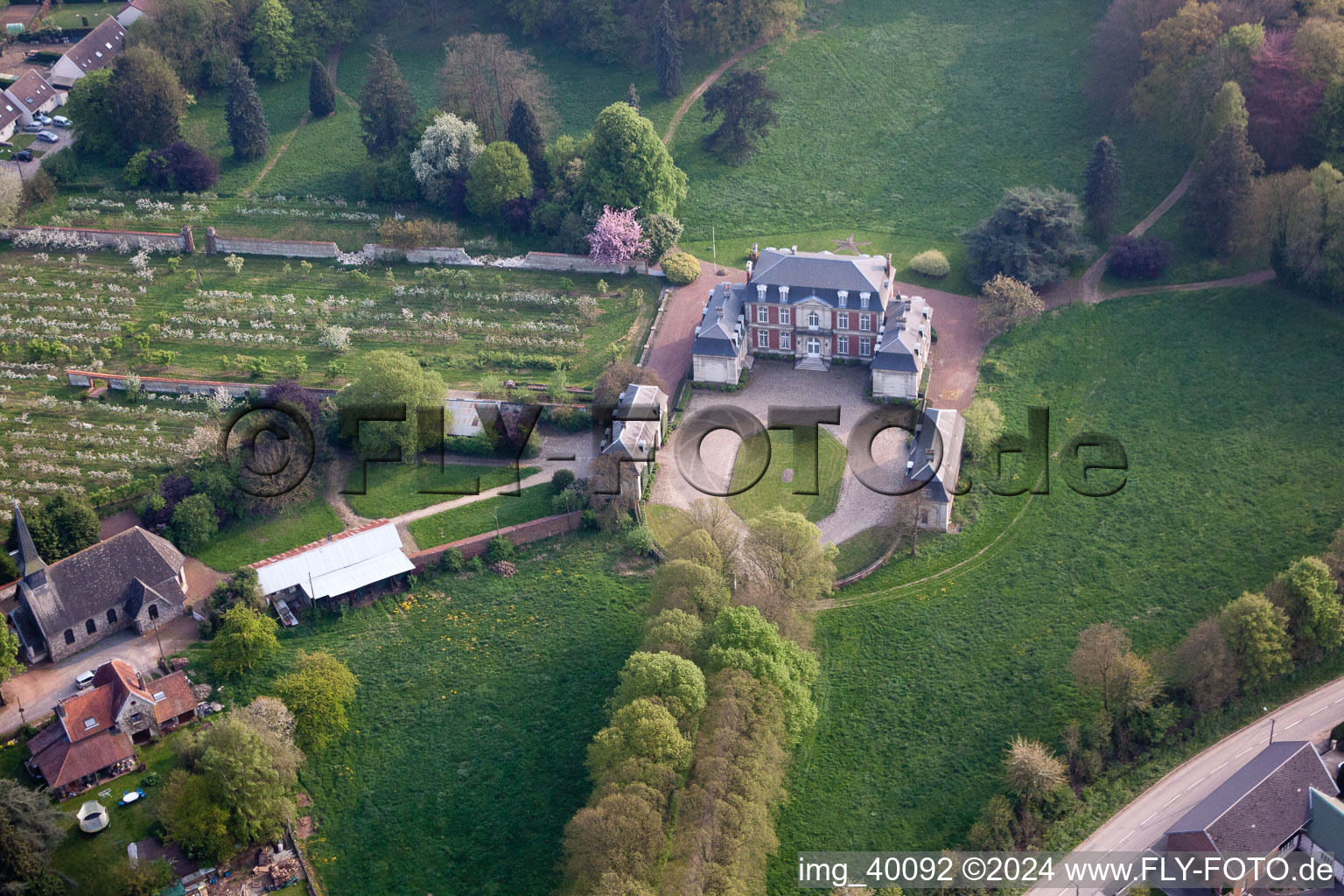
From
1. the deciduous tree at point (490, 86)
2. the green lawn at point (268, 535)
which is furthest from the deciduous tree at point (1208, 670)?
the deciduous tree at point (490, 86)

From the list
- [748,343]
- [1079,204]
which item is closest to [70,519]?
[748,343]

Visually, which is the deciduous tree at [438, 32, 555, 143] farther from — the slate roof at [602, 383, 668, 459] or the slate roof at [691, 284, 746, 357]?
the slate roof at [602, 383, 668, 459]

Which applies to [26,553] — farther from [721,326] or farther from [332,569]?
[721,326]

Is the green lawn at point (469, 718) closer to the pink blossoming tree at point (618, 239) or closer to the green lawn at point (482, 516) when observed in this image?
the green lawn at point (482, 516)

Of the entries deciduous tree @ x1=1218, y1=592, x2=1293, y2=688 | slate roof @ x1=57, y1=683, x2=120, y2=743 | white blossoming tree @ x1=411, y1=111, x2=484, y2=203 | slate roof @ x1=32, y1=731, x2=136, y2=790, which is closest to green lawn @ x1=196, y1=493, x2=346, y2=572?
slate roof @ x1=57, y1=683, x2=120, y2=743

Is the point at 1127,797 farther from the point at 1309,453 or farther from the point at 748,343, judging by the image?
the point at 748,343

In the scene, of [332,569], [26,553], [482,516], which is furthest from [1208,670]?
[26,553]
